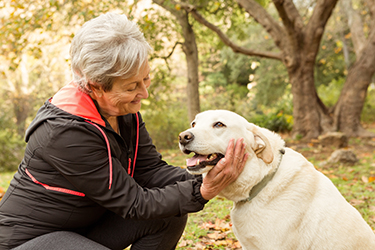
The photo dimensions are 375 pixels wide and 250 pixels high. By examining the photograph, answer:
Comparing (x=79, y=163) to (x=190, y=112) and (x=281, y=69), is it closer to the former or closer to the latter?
(x=190, y=112)

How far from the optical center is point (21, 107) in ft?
45.3

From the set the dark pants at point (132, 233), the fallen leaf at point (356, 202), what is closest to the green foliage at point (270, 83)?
the fallen leaf at point (356, 202)

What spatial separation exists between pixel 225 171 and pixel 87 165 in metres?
0.81

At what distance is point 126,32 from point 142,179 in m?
1.19

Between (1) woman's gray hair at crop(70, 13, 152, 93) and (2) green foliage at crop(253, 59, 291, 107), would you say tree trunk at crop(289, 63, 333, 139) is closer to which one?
(1) woman's gray hair at crop(70, 13, 152, 93)

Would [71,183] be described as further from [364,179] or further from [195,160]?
[364,179]

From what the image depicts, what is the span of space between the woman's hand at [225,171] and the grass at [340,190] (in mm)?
1271

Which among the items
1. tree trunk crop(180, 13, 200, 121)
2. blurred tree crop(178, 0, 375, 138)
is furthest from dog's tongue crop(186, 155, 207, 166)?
blurred tree crop(178, 0, 375, 138)

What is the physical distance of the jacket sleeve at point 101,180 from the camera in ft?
5.67

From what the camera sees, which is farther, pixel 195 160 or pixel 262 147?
pixel 262 147

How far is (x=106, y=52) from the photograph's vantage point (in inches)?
70.1

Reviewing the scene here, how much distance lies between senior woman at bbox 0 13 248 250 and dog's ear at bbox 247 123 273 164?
11 cm

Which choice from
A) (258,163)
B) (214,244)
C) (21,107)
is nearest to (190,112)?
(214,244)

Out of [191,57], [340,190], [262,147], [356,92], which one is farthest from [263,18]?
[262,147]
